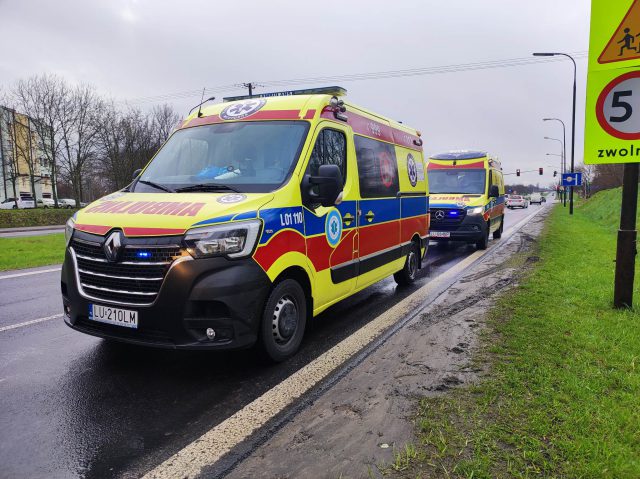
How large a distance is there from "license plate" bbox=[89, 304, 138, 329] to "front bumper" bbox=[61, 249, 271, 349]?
0.16 feet

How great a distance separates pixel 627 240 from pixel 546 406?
3.12 metres

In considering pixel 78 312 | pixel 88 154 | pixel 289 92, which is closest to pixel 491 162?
pixel 289 92

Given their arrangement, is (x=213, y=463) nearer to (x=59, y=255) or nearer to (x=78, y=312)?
(x=78, y=312)

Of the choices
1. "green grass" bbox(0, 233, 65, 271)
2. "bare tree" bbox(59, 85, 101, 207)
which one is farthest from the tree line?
"green grass" bbox(0, 233, 65, 271)

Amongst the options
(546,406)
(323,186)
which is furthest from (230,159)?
(546,406)

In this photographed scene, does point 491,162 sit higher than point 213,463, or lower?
higher

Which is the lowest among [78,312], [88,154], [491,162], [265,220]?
[78,312]

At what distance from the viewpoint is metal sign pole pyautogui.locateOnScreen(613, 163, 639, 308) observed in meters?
5.11

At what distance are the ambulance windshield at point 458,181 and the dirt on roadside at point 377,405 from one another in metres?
7.41

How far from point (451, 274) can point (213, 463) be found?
6.71 m

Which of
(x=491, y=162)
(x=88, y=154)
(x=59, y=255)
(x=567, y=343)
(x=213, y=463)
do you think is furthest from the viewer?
(x=88, y=154)

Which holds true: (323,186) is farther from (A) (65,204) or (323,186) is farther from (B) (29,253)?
(A) (65,204)

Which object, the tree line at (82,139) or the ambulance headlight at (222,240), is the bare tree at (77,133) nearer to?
the tree line at (82,139)

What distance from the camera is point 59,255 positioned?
1157cm
